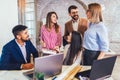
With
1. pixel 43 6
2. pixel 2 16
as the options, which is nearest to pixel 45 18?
pixel 43 6

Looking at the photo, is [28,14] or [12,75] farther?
[28,14]

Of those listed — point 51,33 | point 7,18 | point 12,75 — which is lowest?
point 12,75

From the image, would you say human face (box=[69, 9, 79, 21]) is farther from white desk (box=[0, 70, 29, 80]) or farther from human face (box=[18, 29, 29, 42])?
white desk (box=[0, 70, 29, 80])

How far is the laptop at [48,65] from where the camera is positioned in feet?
6.17

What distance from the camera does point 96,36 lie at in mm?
2869

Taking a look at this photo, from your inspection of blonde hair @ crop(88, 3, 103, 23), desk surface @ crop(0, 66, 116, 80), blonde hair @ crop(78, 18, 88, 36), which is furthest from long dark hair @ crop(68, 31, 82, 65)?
desk surface @ crop(0, 66, 116, 80)

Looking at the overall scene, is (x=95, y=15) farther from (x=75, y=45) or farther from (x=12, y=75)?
(x=12, y=75)

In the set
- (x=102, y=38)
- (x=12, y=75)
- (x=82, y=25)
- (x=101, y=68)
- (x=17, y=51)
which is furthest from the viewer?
(x=82, y=25)

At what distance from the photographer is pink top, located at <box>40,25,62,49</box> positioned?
3.75 m

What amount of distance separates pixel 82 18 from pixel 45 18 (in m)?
0.60

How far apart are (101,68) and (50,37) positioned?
1933mm

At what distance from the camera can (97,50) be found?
2939mm

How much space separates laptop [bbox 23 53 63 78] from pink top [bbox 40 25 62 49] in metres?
1.61


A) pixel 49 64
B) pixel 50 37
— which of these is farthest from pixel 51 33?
pixel 49 64
